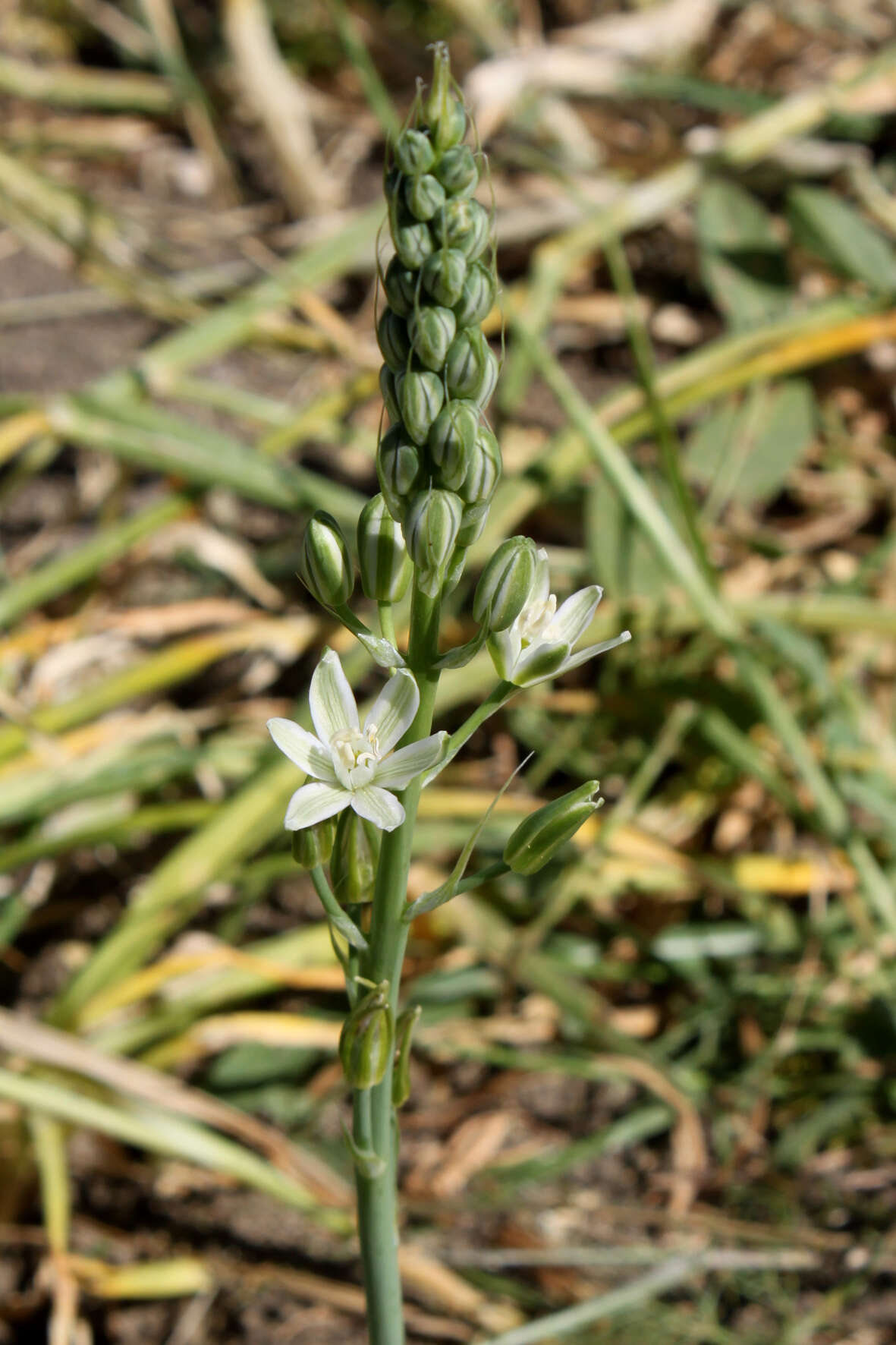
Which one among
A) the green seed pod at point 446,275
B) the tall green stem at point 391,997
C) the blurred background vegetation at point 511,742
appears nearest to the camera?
the green seed pod at point 446,275

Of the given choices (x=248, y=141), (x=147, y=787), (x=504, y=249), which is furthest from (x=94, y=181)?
(x=147, y=787)

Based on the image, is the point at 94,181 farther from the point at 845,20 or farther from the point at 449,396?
the point at 449,396

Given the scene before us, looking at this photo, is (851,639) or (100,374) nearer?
(851,639)

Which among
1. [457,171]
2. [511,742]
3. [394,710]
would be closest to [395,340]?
[457,171]

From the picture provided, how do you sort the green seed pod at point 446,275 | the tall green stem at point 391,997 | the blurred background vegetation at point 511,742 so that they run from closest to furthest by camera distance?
the green seed pod at point 446,275 → the tall green stem at point 391,997 → the blurred background vegetation at point 511,742

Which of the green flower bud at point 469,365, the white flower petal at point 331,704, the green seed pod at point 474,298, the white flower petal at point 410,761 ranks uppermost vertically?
the green seed pod at point 474,298

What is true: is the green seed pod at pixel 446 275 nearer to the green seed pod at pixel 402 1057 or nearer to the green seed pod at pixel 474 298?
the green seed pod at pixel 474 298

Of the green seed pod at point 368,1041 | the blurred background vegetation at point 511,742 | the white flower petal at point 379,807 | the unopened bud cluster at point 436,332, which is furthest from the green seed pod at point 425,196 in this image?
the blurred background vegetation at point 511,742
